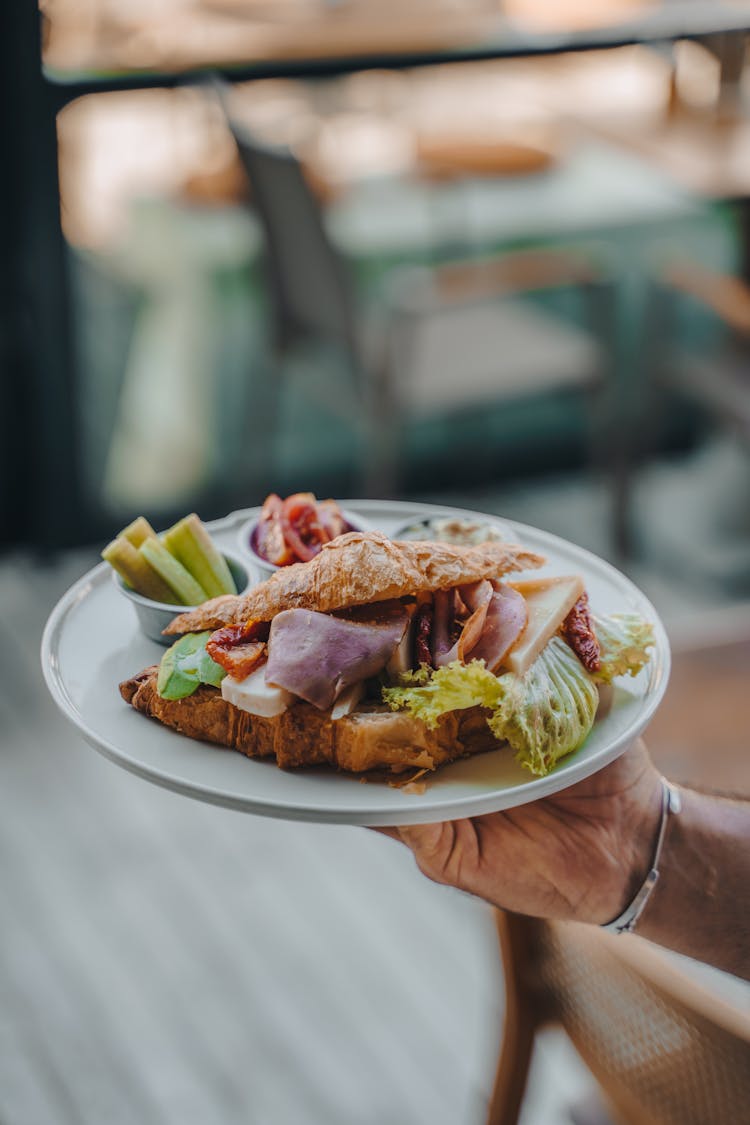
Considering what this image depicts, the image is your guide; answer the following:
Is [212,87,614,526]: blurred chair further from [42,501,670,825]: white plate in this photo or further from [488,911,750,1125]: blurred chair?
[488,911,750,1125]: blurred chair

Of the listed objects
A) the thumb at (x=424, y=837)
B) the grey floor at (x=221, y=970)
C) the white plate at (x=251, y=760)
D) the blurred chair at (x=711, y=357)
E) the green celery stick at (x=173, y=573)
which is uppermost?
the green celery stick at (x=173, y=573)

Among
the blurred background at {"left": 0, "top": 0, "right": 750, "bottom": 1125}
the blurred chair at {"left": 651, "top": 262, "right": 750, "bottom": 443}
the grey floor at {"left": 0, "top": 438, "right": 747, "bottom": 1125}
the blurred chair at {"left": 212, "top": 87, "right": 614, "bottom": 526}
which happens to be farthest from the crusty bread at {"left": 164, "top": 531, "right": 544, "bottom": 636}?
the blurred chair at {"left": 651, "top": 262, "right": 750, "bottom": 443}

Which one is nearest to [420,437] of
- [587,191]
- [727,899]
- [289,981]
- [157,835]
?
[587,191]

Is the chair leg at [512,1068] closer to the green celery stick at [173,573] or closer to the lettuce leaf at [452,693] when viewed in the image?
the lettuce leaf at [452,693]

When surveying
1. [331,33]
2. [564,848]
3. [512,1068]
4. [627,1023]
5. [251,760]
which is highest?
[331,33]

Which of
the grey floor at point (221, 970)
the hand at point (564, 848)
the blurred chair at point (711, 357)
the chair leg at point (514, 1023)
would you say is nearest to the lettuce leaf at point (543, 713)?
the hand at point (564, 848)

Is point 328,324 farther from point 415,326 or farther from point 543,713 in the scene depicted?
point 543,713

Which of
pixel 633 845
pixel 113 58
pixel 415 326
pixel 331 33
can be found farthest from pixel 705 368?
pixel 633 845
